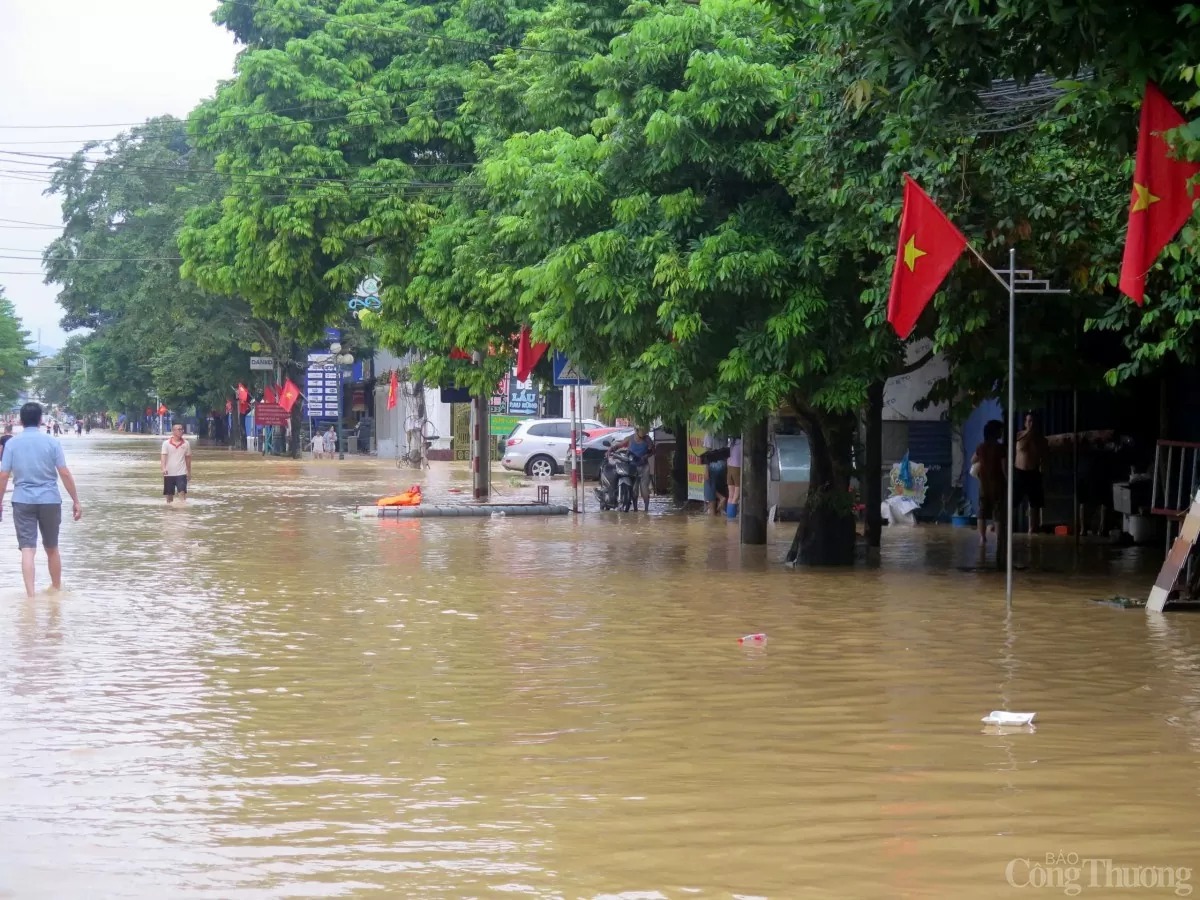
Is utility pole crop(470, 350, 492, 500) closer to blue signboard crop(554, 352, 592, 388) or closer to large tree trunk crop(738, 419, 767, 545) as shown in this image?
blue signboard crop(554, 352, 592, 388)

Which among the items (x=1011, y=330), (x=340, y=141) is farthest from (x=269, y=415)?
(x=1011, y=330)

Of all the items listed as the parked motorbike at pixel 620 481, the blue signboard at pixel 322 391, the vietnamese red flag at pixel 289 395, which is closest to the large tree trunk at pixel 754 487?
the parked motorbike at pixel 620 481

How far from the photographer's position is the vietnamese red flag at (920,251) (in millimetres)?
12438

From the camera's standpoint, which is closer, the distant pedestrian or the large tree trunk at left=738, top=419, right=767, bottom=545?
the distant pedestrian

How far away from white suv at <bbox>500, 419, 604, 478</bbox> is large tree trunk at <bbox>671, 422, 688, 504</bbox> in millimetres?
11876

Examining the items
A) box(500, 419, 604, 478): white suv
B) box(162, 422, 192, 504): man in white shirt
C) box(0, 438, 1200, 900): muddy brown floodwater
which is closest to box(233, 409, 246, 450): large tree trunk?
box(500, 419, 604, 478): white suv

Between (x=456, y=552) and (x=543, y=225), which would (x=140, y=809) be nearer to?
(x=543, y=225)

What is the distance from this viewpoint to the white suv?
43.9 m

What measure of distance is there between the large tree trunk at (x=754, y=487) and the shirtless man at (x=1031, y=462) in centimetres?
342

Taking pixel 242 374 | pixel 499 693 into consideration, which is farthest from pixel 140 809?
pixel 242 374

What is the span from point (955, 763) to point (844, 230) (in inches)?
326

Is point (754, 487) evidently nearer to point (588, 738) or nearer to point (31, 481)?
point (31, 481)

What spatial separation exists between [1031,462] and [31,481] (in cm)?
1266

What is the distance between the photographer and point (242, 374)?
231ft
